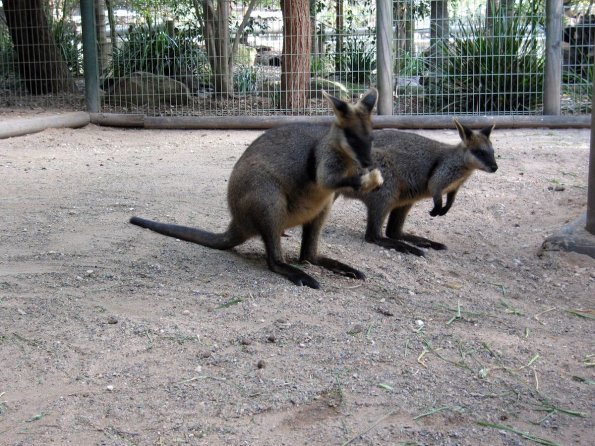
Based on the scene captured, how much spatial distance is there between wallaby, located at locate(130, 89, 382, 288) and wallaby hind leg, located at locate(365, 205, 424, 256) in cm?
75

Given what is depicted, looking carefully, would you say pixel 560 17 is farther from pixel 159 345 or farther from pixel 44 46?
pixel 159 345

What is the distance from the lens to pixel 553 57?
33.9ft

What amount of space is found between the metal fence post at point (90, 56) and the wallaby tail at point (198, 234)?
5.77m

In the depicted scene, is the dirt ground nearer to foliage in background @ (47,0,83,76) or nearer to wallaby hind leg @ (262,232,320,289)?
wallaby hind leg @ (262,232,320,289)

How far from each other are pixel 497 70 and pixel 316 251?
6424 mm

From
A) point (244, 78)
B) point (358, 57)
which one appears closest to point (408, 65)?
point (358, 57)

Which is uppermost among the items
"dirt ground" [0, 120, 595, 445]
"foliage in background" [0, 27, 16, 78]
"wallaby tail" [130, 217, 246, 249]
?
"foliage in background" [0, 27, 16, 78]

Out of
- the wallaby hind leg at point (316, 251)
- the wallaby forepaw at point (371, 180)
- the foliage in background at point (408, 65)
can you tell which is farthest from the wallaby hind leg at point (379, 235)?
the foliage in background at point (408, 65)

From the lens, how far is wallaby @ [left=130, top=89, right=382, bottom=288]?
16.0ft

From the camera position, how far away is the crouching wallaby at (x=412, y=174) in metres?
5.96

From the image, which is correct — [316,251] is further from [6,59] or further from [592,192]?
[6,59]

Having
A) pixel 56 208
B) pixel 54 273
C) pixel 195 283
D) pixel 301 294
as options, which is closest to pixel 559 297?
pixel 301 294

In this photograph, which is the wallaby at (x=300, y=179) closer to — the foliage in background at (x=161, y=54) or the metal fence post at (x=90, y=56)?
the metal fence post at (x=90, y=56)

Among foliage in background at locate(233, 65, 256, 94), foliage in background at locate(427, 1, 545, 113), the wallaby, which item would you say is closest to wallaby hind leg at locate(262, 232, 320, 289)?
the wallaby
